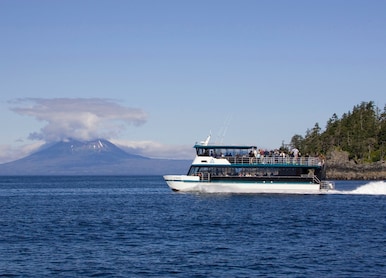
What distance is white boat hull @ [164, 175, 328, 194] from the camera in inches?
2918

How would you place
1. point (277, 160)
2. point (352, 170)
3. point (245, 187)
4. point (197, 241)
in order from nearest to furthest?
point (197, 241), point (245, 187), point (277, 160), point (352, 170)

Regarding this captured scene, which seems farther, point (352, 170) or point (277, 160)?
point (352, 170)

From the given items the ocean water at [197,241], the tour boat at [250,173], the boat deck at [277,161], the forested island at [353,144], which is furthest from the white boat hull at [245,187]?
the forested island at [353,144]

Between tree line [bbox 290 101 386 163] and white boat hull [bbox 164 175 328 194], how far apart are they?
9169 centimetres

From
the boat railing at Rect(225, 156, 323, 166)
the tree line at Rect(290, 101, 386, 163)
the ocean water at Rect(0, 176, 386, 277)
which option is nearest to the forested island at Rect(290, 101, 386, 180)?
the tree line at Rect(290, 101, 386, 163)

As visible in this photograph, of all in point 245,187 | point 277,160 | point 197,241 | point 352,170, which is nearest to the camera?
point 197,241

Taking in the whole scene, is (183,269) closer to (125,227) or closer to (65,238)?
(65,238)

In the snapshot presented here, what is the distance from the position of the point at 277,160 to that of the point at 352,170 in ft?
273

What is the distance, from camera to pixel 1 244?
37156 mm

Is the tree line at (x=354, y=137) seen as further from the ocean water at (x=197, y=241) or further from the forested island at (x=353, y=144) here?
the ocean water at (x=197, y=241)

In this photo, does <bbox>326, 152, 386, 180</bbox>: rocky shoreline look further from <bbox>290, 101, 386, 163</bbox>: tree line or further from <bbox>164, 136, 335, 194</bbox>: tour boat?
<bbox>164, 136, 335, 194</bbox>: tour boat

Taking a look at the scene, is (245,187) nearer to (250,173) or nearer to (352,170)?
(250,173)

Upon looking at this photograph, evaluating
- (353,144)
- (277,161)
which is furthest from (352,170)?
(277,161)

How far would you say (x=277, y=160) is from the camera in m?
75.1
